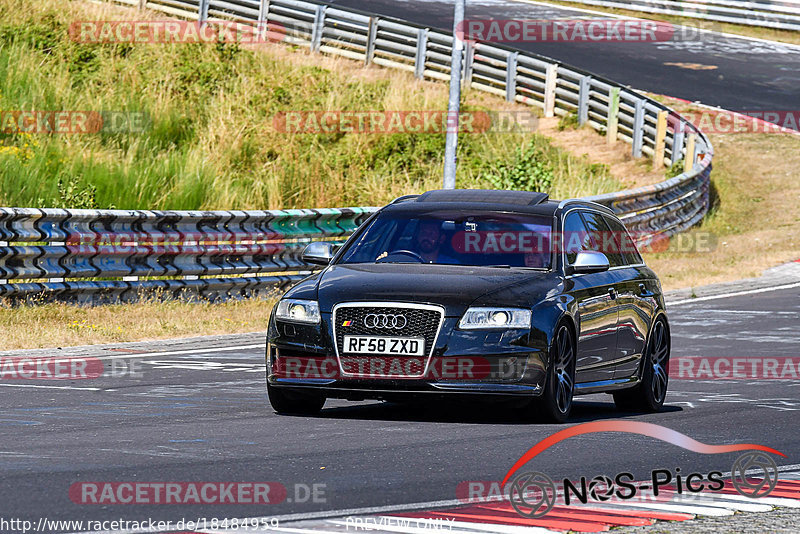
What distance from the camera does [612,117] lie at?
121 ft

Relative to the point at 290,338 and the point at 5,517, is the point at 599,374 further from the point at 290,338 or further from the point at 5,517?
the point at 5,517

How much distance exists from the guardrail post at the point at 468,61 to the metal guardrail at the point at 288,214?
0.04 metres

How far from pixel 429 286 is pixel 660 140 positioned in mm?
26120

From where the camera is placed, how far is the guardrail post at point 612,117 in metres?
36.4

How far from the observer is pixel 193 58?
3778 centimetres

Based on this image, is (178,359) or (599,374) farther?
(178,359)

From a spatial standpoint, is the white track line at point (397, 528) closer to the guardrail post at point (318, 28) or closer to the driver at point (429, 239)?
the driver at point (429, 239)

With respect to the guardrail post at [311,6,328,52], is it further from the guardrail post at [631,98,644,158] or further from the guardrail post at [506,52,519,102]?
the guardrail post at [631,98,644,158]

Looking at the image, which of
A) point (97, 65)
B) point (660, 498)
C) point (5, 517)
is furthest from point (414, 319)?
point (97, 65)

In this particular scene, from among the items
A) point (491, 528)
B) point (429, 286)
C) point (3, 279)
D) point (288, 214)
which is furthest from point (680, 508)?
point (288, 214)

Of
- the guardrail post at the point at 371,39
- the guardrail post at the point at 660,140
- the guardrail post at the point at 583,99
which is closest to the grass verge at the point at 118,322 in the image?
the guardrail post at the point at 660,140

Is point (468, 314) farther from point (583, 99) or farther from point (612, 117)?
point (583, 99)

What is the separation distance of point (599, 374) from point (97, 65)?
89.6 ft

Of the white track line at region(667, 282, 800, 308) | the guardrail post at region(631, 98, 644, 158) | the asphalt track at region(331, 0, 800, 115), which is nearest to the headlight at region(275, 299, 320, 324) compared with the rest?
the white track line at region(667, 282, 800, 308)
